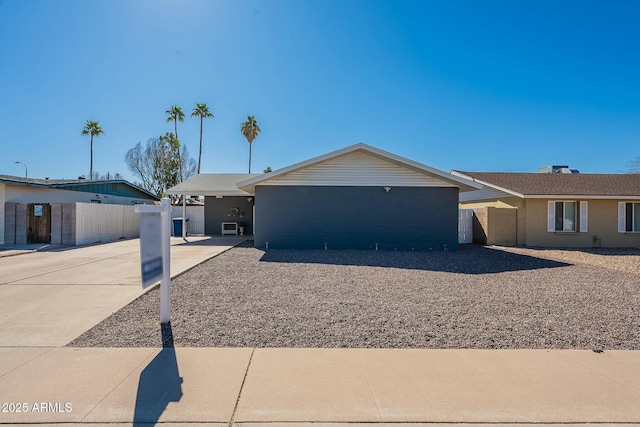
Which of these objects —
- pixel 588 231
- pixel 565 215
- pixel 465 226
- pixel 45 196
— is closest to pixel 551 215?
pixel 565 215

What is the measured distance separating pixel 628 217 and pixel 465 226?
7.44 m

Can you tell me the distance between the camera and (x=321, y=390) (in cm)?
330

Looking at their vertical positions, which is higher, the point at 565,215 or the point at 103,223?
the point at 565,215

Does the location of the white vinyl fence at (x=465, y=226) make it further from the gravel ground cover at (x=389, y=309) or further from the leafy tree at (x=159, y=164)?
the leafy tree at (x=159, y=164)

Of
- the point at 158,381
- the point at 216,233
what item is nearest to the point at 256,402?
the point at 158,381

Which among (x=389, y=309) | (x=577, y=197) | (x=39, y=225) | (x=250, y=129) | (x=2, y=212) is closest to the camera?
(x=389, y=309)

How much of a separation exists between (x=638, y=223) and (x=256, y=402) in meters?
20.8

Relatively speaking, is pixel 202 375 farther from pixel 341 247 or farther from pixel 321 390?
pixel 341 247

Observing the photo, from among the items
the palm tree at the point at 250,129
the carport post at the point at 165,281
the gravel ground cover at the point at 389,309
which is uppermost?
the palm tree at the point at 250,129

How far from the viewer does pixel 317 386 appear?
3365 millimetres

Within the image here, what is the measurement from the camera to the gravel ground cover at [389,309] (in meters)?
4.55

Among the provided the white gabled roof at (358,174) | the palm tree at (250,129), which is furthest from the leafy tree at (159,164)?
the white gabled roof at (358,174)

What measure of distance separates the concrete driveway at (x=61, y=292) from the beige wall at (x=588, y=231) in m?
14.5

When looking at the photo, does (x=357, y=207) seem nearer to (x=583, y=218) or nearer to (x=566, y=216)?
(x=566, y=216)
